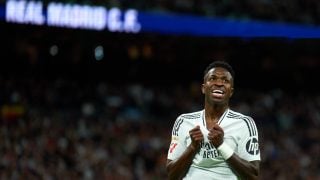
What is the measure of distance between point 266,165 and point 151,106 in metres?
2.93

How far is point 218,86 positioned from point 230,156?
46cm

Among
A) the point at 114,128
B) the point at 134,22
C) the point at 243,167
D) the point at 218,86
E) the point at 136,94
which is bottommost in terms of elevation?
the point at 114,128

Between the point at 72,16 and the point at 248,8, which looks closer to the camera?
the point at 72,16

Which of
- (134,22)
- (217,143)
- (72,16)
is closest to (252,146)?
(217,143)

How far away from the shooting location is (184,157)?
5344 mm

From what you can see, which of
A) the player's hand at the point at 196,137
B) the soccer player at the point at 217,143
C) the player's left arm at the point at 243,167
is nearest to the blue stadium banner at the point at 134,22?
the soccer player at the point at 217,143

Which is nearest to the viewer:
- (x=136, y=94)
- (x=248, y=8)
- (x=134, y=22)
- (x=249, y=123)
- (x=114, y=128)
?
(x=249, y=123)

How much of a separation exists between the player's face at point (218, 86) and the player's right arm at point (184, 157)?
25 cm

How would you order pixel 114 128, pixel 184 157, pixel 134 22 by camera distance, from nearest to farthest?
pixel 184 157 → pixel 114 128 → pixel 134 22

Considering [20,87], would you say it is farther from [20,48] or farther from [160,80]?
[160,80]

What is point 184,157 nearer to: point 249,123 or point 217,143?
point 217,143

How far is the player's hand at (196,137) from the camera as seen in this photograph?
5.25 metres

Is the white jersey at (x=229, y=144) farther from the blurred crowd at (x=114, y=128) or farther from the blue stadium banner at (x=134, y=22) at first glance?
the blue stadium banner at (x=134, y=22)

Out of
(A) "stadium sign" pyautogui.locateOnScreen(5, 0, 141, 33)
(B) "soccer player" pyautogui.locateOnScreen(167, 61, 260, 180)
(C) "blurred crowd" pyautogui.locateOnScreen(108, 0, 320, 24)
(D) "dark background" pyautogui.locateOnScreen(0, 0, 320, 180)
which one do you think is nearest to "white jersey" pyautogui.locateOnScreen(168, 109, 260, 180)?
(B) "soccer player" pyautogui.locateOnScreen(167, 61, 260, 180)
